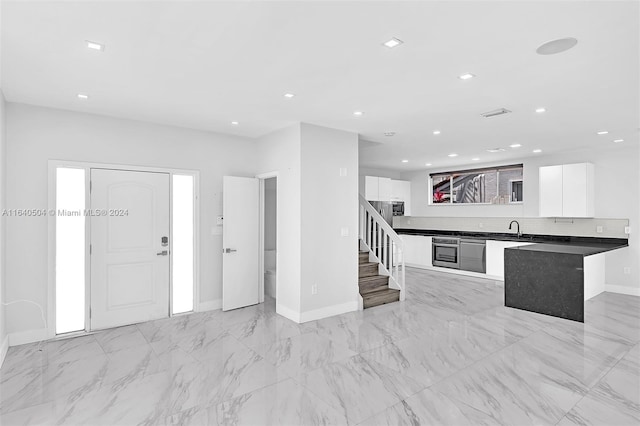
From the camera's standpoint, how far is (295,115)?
169 inches

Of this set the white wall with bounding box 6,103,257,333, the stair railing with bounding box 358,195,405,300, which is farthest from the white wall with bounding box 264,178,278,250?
the stair railing with bounding box 358,195,405,300

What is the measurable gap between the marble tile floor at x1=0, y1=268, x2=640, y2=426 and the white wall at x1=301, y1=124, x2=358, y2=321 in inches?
13.8

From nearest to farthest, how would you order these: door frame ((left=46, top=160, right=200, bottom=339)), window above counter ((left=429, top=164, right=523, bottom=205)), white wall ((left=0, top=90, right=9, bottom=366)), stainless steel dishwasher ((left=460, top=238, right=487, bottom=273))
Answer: white wall ((left=0, top=90, right=9, bottom=366)) < door frame ((left=46, top=160, right=200, bottom=339)) < stainless steel dishwasher ((left=460, top=238, right=487, bottom=273)) < window above counter ((left=429, top=164, right=523, bottom=205))

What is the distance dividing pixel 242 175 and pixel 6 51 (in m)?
3.14

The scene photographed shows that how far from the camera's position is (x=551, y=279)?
4883 mm

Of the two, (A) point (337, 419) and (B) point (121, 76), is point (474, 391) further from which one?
(B) point (121, 76)

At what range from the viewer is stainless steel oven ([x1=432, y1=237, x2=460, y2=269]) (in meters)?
7.98

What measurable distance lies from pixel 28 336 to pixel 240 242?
8.57 ft

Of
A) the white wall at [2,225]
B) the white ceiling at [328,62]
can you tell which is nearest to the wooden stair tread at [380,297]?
the white ceiling at [328,62]

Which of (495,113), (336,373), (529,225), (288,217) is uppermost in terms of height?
(495,113)

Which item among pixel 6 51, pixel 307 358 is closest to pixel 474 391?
pixel 307 358

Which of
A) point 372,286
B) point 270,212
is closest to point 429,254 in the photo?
point 372,286

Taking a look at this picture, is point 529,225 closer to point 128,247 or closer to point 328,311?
point 328,311

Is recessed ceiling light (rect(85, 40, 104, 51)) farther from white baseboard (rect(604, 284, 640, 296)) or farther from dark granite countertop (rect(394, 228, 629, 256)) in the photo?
white baseboard (rect(604, 284, 640, 296))
